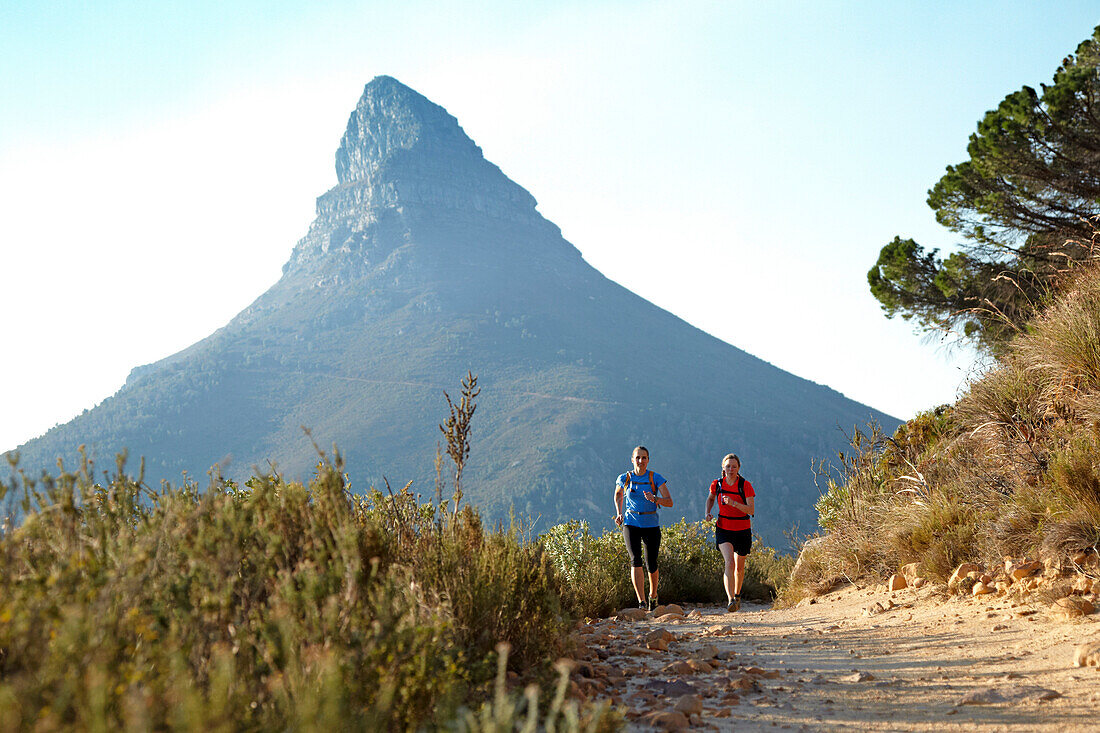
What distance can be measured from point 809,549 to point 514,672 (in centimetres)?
586

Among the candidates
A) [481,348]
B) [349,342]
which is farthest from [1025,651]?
[349,342]

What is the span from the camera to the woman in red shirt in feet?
24.4

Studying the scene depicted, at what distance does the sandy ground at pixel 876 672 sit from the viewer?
332 centimetres

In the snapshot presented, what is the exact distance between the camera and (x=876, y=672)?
4.18 meters

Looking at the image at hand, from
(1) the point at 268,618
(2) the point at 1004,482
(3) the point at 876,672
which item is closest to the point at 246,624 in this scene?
(1) the point at 268,618

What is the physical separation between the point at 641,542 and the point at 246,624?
17.1 ft

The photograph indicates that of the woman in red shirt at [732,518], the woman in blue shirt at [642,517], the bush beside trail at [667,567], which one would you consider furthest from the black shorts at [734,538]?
the bush beside trail at [667,567]

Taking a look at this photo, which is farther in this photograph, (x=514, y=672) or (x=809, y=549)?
(x=809, y=549)

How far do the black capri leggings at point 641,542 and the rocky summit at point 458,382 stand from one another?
184 feet

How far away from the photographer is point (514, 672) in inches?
144

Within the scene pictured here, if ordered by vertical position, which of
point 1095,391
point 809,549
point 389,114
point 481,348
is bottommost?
point 809,549

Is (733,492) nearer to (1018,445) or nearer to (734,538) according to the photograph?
(734,538)

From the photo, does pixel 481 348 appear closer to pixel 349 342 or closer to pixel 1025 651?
pixel 349 342

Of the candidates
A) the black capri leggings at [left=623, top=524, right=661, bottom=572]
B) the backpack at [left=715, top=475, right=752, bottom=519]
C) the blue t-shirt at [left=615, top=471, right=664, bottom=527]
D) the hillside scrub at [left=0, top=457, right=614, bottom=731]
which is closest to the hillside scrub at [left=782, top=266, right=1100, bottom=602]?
the backpack at [left=715, top=475, right=752, bottom=519]
